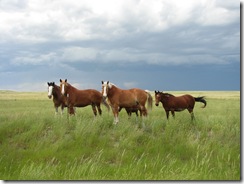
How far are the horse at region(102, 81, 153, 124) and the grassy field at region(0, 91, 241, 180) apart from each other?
0.39 m

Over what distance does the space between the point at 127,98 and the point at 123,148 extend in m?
2.32

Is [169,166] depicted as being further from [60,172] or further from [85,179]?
[60,172]

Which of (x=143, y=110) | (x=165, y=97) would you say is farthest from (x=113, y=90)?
(x=165, y=97)

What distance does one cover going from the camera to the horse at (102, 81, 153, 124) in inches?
410

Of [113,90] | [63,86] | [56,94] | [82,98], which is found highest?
[63,86]

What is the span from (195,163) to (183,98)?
407 centimetres

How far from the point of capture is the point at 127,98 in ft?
35.1

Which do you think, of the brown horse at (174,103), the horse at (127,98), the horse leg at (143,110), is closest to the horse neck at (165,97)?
the brown horse at (174,103)

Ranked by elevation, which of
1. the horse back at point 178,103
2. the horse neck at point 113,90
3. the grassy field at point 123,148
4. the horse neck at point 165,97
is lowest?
the grassy field at point 123,148

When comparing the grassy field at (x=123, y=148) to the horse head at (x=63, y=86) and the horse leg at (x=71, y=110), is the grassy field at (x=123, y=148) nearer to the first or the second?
the horse head at (x=63, y=86)

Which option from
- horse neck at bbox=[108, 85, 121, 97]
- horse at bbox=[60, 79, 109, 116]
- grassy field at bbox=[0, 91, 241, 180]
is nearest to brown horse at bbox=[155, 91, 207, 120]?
grassy field at bbox=[0, 91, 241, 180]

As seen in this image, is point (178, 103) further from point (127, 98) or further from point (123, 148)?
point (123, 148)

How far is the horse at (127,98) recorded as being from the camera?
10422 millimetres

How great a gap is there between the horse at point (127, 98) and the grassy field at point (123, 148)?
1.29ft
